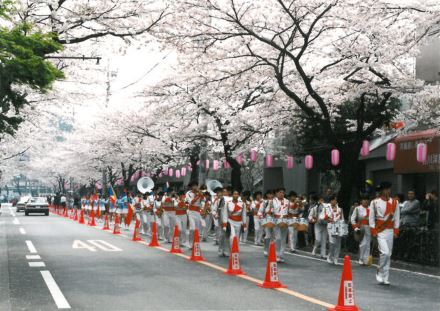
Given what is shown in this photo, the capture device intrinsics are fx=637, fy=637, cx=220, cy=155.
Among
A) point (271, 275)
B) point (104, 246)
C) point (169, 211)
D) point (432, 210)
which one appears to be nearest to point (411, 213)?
point (432, 210)

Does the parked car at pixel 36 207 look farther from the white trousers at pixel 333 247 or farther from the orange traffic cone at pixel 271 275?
the orange traffic cone at pixel 271 275

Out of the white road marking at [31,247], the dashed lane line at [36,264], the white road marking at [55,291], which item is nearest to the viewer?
the white road marking at [55,291]

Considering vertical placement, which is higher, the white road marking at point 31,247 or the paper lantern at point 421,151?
the paper lantern at point 421,151

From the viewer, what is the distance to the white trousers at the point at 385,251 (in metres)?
11.6

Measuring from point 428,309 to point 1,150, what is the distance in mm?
44335

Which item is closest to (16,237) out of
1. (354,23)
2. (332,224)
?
(332,224)

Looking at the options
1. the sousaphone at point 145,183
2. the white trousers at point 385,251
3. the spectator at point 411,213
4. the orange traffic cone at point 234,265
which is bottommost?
the orange traffic cone at point 234,265

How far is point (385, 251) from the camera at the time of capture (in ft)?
38.2

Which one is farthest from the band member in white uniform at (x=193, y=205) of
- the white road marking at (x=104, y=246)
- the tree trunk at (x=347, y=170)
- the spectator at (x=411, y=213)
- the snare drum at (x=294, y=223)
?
the spectator at (x=411, y=213)

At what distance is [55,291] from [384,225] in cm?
602

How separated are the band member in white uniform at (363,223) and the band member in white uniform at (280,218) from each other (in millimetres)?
1702

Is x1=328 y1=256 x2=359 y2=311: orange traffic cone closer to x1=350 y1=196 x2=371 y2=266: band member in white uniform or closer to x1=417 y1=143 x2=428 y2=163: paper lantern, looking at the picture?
x1=350 y1=196 x2=371 y2=266: band member in white uniform

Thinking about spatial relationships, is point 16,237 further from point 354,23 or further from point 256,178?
point 256,178

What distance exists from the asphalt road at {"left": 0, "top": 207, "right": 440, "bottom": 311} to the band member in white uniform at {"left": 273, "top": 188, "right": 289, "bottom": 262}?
391mm
